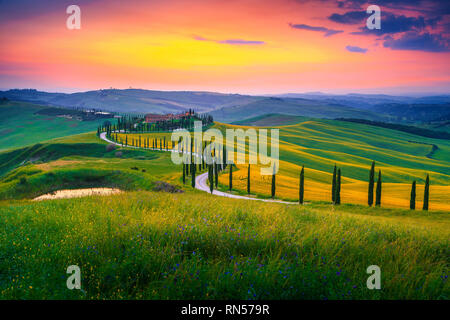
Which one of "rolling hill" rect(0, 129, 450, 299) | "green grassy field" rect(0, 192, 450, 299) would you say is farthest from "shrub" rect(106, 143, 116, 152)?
"green grassy field" rect(0, 192, 450, 299)

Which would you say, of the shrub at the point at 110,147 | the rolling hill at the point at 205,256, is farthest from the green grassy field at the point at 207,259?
the shrub at the point at 110,147

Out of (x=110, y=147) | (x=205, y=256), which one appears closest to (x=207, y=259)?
(x=205, y=256)

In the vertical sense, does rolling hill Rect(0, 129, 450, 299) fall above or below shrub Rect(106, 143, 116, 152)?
above

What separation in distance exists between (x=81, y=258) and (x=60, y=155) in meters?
156

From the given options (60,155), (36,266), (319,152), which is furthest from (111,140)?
(36,266)

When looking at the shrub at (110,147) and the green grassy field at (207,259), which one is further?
the shrub at (110,147)

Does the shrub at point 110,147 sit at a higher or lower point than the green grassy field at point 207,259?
lower

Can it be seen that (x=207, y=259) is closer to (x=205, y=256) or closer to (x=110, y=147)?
(x=205, y=256)

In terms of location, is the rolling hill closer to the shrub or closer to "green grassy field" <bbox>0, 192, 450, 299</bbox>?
"green grassy field" <bbox>0, 192, 450, 299</bbox>

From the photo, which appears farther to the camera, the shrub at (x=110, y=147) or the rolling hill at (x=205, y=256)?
the shrub at (x=110, y=147)

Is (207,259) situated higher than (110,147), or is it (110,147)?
(207,259)

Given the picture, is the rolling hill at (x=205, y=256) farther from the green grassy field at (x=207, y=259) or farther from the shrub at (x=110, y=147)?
the shrub at (x=110, y=147)

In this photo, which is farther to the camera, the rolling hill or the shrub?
the shrub
